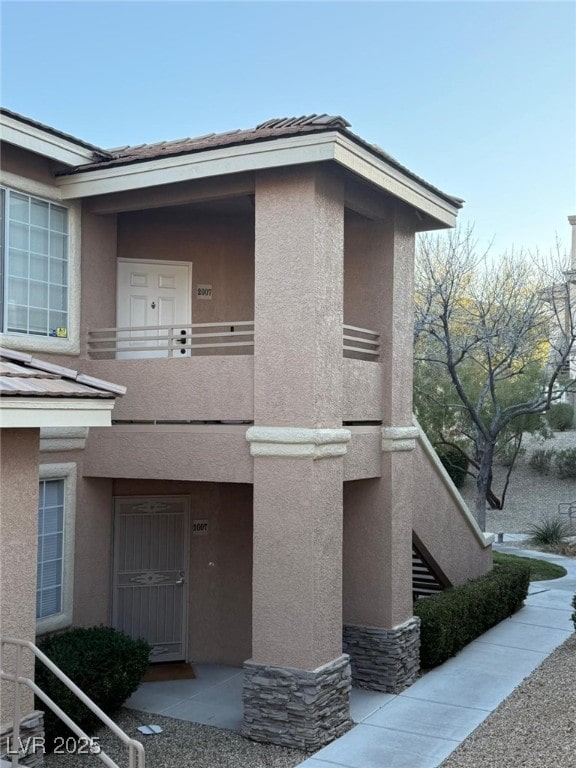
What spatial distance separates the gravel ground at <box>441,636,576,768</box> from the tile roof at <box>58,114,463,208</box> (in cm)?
675

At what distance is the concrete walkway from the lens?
8938 millimetres

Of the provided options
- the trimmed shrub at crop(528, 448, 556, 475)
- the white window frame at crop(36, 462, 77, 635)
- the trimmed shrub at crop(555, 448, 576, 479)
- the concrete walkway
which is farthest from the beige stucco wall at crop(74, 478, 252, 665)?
the trimmed shrub at crop(528, 448, 556, 475)

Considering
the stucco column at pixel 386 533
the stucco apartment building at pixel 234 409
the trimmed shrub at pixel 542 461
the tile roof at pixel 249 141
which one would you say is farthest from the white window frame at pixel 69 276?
the trimmed shrub at pixel 542 461

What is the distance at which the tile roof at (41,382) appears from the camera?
6.81 meters

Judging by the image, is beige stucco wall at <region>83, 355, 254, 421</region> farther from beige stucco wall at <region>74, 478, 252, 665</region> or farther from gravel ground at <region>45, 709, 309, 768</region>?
gravel ground at <region>45, 709, 309, 768</region>

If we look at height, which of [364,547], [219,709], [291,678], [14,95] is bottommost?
[219,709]

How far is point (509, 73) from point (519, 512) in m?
15.3

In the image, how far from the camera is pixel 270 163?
363 inches

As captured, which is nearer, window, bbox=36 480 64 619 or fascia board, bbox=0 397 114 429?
fascia board, bbox=0 397 114 429

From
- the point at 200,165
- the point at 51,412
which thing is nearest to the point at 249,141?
the point at 200,165

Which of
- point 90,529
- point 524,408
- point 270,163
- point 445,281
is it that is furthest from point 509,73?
point 90,529

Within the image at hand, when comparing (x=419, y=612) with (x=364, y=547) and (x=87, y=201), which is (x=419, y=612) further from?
(x=87, y=201)

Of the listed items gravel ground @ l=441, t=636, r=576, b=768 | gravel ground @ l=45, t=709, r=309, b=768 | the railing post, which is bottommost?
gravel ground @ l=45, t=709, r=309, b=768

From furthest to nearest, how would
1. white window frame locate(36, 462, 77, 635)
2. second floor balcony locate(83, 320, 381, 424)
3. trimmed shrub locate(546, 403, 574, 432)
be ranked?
trimmed shrub locate(546, 403, 574, 432), white window frame locate(36, 462, 77, 635), second floor balcony locate(83, 320, 381, 424)
